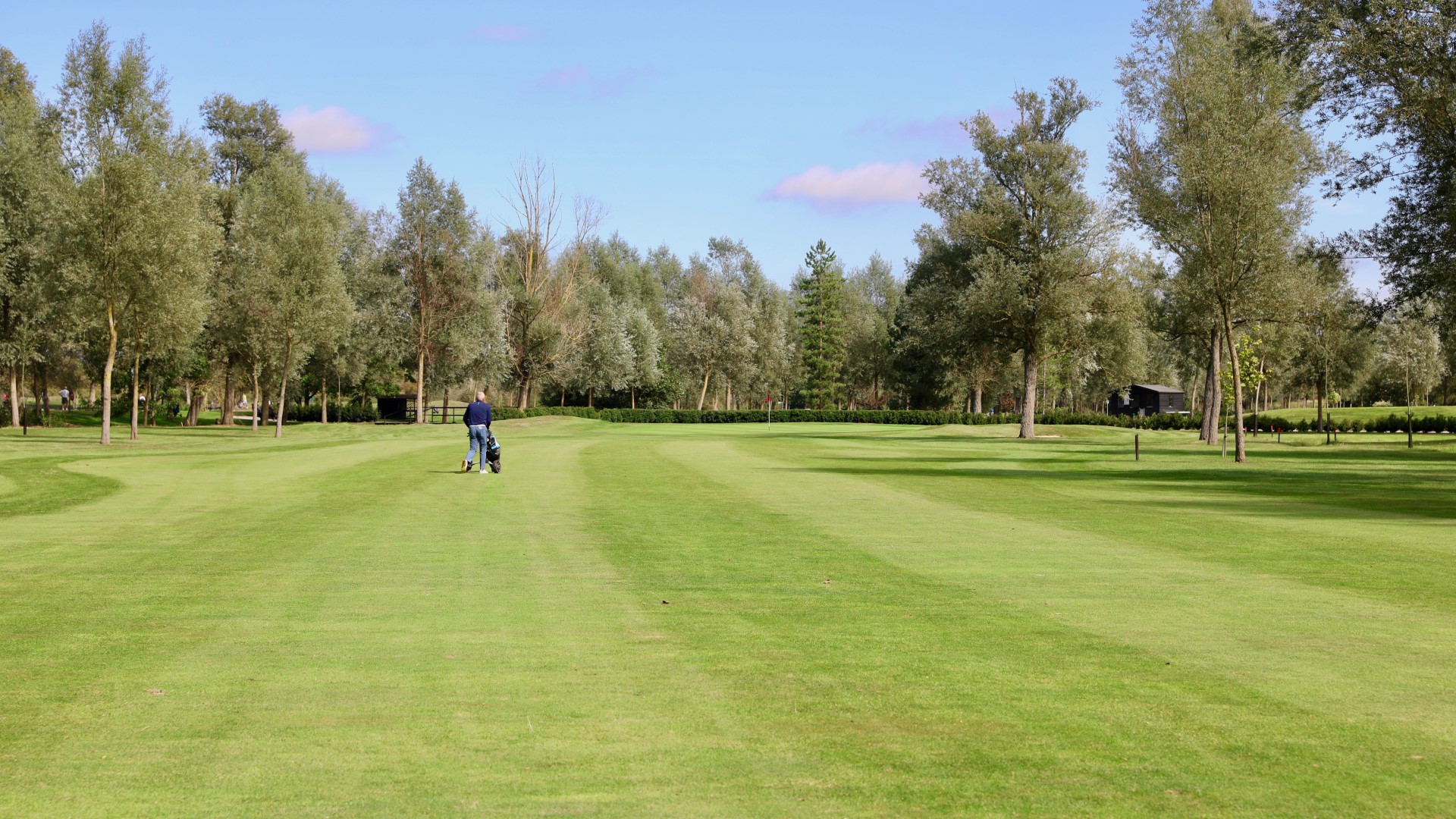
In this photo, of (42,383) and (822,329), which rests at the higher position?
(822,329)

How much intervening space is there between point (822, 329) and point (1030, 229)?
180 feet

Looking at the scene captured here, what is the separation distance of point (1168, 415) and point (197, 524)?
7129 cm

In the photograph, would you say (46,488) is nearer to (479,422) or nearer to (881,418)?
(479,422)

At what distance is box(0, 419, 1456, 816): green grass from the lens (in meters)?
5.46

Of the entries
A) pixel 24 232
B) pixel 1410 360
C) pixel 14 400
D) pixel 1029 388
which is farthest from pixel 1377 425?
pixel 14 400

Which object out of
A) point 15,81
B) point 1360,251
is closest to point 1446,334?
point 1360,251

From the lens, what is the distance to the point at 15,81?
61.8m

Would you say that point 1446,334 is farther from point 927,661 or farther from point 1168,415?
point 927,661

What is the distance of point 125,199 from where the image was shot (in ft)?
139

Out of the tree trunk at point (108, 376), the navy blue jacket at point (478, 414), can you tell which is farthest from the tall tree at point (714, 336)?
the navy blue jacket at point (478, 414)

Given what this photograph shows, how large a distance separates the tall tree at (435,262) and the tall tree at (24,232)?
859 inches

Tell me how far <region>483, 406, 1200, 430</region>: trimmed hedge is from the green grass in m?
57.5

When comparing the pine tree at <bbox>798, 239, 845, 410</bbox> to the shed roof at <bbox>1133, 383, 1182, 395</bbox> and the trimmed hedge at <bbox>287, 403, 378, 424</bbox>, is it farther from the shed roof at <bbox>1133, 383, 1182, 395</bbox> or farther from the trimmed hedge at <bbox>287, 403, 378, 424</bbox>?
the trimmed hedge at <bbox>287, 403, 378, 424</bbox>

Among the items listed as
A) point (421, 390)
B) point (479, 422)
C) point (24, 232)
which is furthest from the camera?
point (421, 390)
